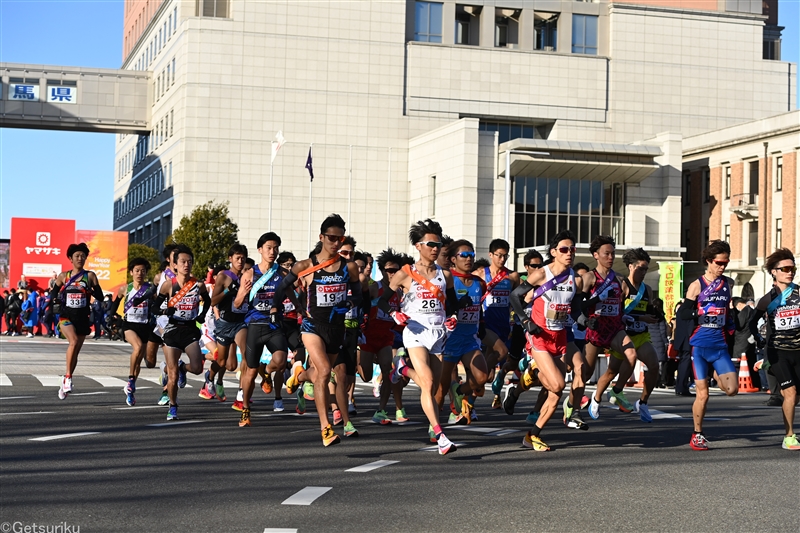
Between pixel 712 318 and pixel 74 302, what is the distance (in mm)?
9191

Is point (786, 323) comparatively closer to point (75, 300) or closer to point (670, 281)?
point (75, 300)

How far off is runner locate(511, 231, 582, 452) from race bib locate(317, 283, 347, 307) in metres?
1.82

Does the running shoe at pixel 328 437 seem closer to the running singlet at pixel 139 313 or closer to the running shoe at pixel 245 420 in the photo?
the running shoe at pixel 245 420

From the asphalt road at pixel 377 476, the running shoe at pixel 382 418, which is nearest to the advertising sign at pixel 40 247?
the asphalt road at pixel 377 476

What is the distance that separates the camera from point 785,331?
12461 mm

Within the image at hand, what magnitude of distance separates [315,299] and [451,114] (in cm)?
6760

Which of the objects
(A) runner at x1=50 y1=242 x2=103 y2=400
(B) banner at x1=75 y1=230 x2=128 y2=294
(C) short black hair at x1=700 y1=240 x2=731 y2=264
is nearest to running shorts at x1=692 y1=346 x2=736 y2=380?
(C) short black hair at x1=700 y1=240 x2=731 y2=264

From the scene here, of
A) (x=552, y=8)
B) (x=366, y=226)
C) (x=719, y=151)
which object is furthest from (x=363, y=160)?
(x=719, y=151)

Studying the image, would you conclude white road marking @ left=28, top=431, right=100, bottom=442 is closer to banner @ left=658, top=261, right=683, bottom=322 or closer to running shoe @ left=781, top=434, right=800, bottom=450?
running shoe @ left=781, top=434, right=800, bottom=450

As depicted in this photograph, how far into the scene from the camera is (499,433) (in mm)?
13375

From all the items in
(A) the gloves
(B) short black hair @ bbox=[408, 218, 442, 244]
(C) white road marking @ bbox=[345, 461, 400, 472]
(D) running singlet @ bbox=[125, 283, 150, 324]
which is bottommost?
(C) white road marking @ bbox=[345, 461, 400, 472]

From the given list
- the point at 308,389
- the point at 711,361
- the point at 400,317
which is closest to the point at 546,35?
the point at 308,389

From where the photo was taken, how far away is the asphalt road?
24.8 ft

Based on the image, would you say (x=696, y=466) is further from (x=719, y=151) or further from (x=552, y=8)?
(x=552, y=8)
